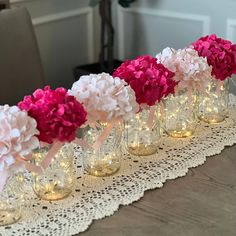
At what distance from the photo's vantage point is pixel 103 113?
1.10m

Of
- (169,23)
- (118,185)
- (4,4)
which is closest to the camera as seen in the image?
(118,185)

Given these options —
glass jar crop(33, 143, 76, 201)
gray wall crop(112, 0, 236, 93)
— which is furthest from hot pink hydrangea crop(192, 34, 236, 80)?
gray wall crop(112, 0, 236, 93)

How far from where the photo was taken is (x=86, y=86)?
1100 mm

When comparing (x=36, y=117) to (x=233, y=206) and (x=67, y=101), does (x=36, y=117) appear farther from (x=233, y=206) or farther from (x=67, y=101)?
(x=233, y=206)

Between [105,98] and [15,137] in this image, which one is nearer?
[15,137]

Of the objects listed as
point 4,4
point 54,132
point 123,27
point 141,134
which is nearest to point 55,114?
point 54,132

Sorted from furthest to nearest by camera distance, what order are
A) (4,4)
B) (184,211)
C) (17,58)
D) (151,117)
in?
(4,4), (17,58), (151,117), (184,211)

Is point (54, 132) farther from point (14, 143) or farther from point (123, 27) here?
point (123, 27)

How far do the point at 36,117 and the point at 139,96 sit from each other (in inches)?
10.9

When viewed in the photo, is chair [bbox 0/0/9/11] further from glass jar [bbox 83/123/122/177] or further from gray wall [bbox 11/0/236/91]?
glass jar [bbox 83/123/122/177]

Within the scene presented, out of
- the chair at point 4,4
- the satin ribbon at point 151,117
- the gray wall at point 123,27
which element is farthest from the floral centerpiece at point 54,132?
the gray wall at point 123,27

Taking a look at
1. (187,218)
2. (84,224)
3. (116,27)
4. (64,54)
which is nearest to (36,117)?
(84,224)

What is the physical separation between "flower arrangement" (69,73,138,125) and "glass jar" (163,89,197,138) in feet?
0.88

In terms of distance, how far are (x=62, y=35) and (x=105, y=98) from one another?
186 centimetres
